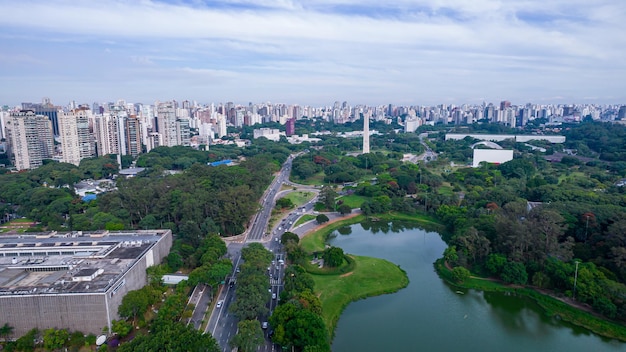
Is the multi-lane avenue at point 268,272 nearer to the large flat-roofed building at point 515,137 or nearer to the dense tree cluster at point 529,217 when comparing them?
Result: the dense tree cluster at point 529,217

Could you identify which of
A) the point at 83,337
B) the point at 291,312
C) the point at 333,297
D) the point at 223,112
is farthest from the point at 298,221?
the point at 223,112

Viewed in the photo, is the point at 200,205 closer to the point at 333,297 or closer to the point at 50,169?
the point at 333,297

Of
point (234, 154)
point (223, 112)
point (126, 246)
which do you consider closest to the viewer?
point (126, 246)

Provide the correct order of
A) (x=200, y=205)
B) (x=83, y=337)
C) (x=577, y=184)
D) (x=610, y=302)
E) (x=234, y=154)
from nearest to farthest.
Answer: (x=83, y=337)
(x=610, y=302)
(x=200, y=205)
(x=577, y=184)
(x=234, y=154)

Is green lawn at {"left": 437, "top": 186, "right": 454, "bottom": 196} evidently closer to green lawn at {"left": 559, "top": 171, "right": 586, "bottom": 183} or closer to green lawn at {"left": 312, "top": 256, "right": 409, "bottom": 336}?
green lawn at {"left": 559, "top": 171, "right": 586, "bottom": 183}

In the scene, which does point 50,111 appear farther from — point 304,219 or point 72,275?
point 72,275

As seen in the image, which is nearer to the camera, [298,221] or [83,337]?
[83,337]
